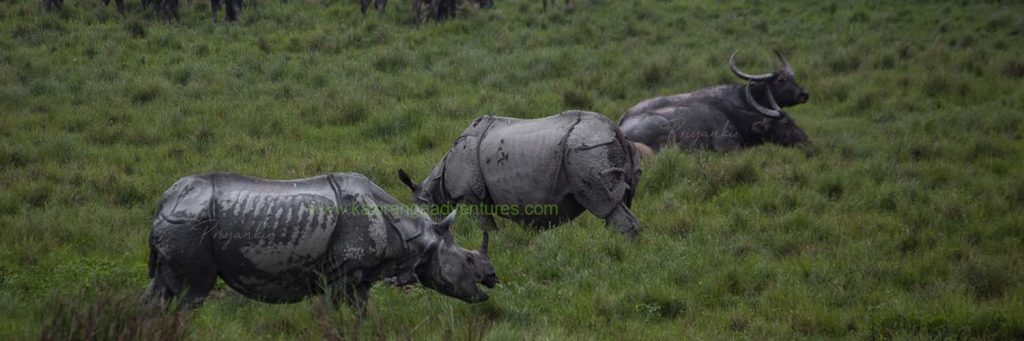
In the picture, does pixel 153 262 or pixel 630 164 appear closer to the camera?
pixel 153 262

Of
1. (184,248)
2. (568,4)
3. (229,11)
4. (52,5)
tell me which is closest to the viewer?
(184,248)

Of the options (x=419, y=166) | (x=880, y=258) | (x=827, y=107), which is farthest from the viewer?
(x=827, y=107)

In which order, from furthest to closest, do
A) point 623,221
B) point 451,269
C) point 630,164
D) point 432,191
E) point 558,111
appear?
point 558,111, point 432,191, point 630,164, point 623,221, point 451,269

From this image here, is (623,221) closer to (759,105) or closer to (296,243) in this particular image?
(296,243)

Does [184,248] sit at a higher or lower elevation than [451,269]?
higher

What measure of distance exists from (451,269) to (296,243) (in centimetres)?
87

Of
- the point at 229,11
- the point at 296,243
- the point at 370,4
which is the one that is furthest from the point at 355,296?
the point at 370,4

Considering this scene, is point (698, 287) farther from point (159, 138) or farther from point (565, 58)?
point (565, 58)

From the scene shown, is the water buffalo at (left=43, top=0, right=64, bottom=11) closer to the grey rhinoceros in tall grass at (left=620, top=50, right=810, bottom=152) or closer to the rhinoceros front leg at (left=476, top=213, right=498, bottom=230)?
the grey rhinoceros in tall grass at (left=620, top=50, right=810, bottom=152)

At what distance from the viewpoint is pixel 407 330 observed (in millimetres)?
4688

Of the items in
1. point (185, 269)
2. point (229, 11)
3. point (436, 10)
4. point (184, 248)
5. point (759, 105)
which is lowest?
point (759, 105)

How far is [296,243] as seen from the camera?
16.7ft

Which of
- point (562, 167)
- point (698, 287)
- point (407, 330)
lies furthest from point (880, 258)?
point (407, 330)

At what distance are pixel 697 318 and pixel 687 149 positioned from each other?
4.84 meters
